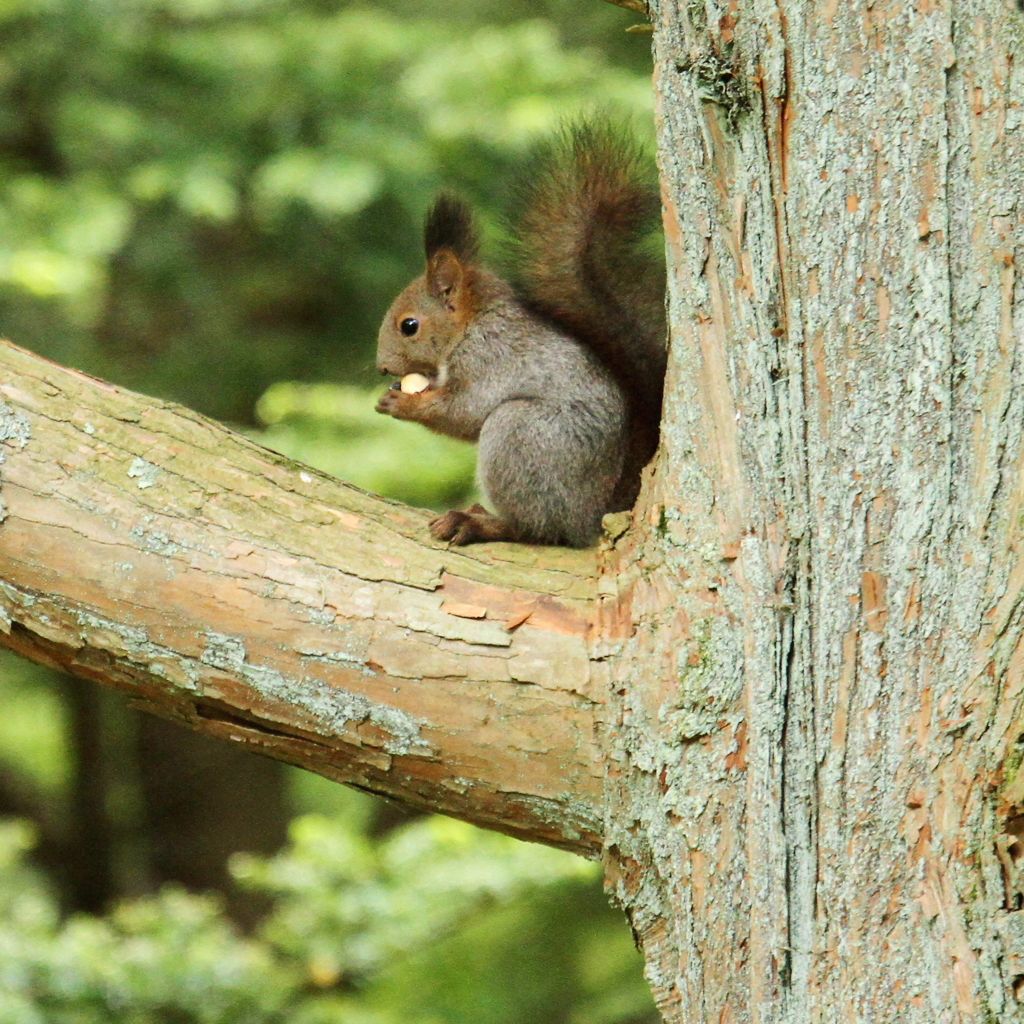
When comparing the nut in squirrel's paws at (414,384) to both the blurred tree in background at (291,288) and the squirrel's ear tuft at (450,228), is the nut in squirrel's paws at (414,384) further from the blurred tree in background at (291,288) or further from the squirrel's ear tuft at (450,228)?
the blurred tree in background at (291,288)

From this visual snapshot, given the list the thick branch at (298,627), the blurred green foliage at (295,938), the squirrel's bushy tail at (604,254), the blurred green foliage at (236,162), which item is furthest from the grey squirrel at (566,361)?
the blurred green foliage at (295,938)

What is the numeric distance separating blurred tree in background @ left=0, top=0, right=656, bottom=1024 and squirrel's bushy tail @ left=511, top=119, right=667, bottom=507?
0.58 m

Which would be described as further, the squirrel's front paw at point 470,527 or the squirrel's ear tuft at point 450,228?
the squirrel's ear tuft at point 450,228

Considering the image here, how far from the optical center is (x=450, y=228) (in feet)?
8.96

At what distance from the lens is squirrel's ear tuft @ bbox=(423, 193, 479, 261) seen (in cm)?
269

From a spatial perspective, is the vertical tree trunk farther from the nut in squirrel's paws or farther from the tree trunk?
the nut in squirrel's paws

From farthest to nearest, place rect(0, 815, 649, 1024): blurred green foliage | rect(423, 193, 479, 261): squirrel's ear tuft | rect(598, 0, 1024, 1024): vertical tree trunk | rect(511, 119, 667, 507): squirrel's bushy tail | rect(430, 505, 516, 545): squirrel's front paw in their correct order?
1. rect(0, 815, 649, 1024): blurred green foliage
2. rect(423, 193, 479, 261): squirrel's ear tuft
3. rect(511, 119, 667, 507): squirrel's bushy tail
4. rect(430, 505, 516, 545): squirrel's front paw
5. rect(598, 0, 1024, 1024): vertical tree trunk

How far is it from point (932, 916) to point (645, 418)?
4.10 feet

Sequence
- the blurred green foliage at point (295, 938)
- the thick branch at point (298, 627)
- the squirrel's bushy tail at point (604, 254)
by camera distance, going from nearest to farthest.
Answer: the thick branch at point (298, 627) → the squirrel's bushy tail at point (604, 254) → the blurred green foliage at point (295, 938)

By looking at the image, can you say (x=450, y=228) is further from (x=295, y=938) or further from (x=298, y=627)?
(x=295, y=938)

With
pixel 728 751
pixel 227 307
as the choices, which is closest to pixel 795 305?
pixel 728 751

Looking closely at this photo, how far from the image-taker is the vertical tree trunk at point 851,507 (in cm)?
140

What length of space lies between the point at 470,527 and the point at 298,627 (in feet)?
1.43

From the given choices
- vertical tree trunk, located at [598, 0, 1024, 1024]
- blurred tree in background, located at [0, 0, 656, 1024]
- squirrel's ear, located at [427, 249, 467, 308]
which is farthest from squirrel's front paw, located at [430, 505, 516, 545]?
blurred tree in background, located at [0, 0, 656, 1024]
